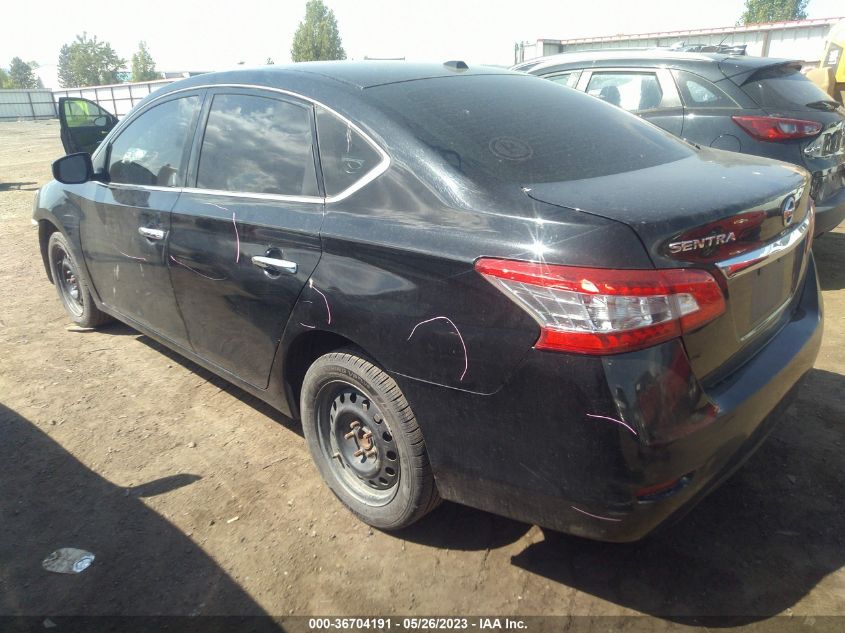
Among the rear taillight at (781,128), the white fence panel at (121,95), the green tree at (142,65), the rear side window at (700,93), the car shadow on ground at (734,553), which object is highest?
the green tree at (142,65)

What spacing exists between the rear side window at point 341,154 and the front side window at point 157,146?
3.47 ft

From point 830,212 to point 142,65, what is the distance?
91.0 metres

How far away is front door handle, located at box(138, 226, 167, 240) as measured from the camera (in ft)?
11.1

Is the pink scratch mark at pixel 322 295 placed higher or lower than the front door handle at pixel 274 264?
lower

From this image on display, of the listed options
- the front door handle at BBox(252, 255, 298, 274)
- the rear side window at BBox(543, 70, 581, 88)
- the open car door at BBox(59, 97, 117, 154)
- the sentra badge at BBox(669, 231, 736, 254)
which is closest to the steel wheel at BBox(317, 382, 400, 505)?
the front door handle at BBox(252, 255, 298, 274)

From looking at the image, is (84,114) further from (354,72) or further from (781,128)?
(781,128)

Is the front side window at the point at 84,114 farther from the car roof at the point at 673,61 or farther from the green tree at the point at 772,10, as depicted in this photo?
the green tree at the point at 772,10

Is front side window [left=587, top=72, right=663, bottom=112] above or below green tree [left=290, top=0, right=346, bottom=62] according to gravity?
below

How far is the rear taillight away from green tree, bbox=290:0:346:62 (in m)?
68.4

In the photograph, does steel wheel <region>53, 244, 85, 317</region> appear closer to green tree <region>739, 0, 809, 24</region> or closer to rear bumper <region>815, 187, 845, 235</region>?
rear bumper <region>815, 187, 845, 235</region>

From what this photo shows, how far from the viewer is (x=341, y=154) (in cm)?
260

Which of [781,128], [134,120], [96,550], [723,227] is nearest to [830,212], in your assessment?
[781,128]

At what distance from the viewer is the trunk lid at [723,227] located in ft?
6.40

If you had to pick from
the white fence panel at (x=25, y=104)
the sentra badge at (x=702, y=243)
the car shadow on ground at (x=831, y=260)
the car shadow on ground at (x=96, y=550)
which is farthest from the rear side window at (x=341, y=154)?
the white fence panel at (x=25, y=104)
